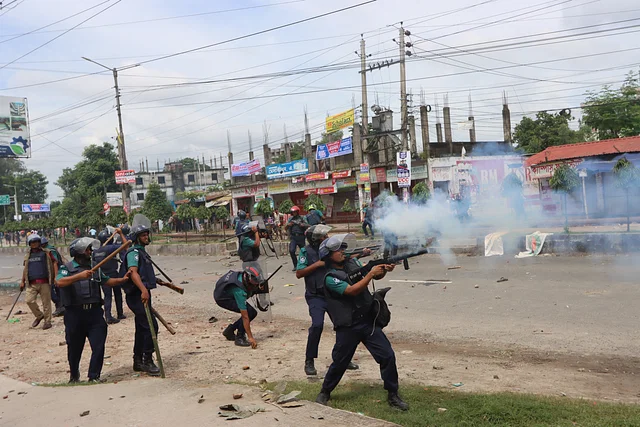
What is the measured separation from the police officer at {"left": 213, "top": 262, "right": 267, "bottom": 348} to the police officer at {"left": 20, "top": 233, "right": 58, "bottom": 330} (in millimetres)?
4558

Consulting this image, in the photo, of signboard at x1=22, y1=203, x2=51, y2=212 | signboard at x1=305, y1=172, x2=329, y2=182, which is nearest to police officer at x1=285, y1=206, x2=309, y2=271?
signboard at x1=305, y1=172, x2=329, y2=182

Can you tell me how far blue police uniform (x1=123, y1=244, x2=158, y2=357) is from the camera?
6656 mm

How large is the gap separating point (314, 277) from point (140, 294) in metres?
2.16

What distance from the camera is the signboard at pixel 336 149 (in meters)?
37.5

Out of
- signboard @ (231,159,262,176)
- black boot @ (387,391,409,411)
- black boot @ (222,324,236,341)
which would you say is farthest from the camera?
signboard @ (231,159,262,176)

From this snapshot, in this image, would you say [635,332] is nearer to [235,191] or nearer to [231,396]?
[231,396]

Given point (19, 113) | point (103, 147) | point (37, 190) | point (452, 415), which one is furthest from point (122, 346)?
point (37, 190)

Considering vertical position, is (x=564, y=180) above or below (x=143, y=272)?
above

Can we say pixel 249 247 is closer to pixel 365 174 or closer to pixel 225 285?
pixel 225 285

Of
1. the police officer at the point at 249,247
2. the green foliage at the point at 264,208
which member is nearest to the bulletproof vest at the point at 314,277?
the police officer at the point at 249,247

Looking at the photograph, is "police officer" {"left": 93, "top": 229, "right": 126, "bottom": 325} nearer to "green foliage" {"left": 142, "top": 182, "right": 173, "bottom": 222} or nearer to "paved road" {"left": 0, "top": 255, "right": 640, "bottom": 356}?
"paved road" {"left": 0, "top": 255, "right": 640, "bottom": 356}

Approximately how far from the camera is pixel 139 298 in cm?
671

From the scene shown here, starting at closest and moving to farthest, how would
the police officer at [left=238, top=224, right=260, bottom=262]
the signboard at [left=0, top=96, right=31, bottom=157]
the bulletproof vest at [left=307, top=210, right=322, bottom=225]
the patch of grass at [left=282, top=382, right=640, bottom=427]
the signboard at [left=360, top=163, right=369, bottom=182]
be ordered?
the patch of grass at [left=282, top=382, right=640, bottom=427]
the police officer at [left=238, top=224, right=260, bottom=262]
the bulletproof vest at [left=307, top=210, right=322, bottom=225]
the signboard at [left=360, top=163, right=369, bottom=182]
the signboard at [left=0, top=96, right=31, bottom=157]

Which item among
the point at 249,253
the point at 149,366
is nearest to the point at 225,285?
the point at 249,253
